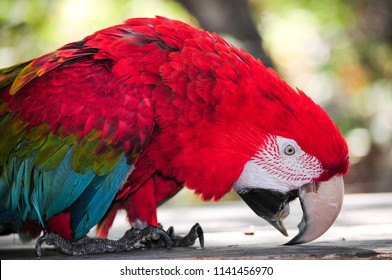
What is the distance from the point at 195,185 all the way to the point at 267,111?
1.11 ft

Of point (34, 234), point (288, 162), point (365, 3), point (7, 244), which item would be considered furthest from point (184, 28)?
point (365, 3)

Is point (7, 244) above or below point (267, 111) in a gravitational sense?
below

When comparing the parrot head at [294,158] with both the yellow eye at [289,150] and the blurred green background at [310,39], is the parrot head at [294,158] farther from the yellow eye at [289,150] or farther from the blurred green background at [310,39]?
the blurred green background at [310,39]

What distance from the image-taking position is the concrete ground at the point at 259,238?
1.72m

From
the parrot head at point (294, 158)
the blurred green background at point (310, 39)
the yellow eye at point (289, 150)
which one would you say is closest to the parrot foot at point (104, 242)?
the parrot head at point (294, 158)

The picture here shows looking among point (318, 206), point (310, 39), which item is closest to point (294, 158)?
point (318, 206)

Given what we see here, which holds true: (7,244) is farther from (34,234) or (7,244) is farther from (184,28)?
(184,28)

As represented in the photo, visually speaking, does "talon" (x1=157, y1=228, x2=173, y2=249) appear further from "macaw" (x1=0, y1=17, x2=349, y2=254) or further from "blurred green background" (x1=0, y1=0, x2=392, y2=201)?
"blurred green background" (x1=0, y1=0, x2=392, y2=201)

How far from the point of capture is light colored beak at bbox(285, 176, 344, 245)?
1.91 meters

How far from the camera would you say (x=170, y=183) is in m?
2.29

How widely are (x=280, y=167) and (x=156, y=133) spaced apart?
382mm

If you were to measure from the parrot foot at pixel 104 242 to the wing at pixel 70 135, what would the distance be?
0.16 feet

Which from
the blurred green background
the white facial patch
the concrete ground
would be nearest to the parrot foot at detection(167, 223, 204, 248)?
the concrete ground

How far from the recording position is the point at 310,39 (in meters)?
7.01
